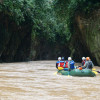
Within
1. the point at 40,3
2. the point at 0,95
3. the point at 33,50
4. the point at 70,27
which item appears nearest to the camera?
the point at 0,95

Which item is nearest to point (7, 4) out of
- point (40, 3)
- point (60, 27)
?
point (40, 3)

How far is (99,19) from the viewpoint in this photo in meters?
25.5

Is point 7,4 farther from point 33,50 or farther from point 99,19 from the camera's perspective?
point 33,50

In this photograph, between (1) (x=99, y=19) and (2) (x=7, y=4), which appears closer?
(1) (x=99, y=19)

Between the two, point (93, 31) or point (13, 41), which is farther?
point (13, 41)

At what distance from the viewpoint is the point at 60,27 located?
54281mm

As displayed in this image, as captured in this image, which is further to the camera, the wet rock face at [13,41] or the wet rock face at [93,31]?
the wet rock face at [13,41]

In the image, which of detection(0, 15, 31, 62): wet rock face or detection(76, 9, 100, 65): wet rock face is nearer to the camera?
detection(76, 9, 100, 65): wet rock face

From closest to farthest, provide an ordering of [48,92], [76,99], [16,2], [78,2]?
[76,99] < [48,92] < [78,2] < [16,2]

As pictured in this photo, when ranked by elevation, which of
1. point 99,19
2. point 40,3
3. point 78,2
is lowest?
point 99,19

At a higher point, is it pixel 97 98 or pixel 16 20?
pixel 16 20

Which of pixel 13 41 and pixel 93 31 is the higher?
pixel 93 31

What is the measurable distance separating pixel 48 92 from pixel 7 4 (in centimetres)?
2099

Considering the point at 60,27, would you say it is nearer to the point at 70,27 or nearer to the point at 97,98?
the point at 70,27
